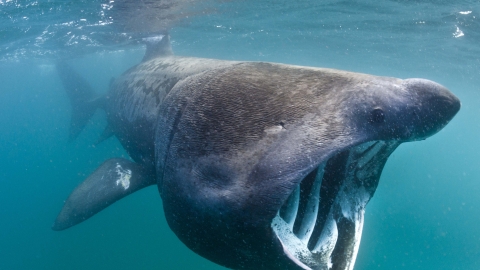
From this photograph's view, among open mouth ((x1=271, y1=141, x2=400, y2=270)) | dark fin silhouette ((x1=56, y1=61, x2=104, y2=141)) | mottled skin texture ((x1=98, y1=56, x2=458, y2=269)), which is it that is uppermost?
mottled skin texture ((x1=98, y1=56, x2=458, y2=269))

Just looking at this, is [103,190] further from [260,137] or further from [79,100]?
[79,100]

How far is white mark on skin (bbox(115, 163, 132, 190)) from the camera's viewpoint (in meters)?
5.19

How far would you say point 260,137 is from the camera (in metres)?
2.24

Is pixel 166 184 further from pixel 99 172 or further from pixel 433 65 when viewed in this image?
pixel 433 65

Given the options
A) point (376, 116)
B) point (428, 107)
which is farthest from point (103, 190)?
point (428, 107)

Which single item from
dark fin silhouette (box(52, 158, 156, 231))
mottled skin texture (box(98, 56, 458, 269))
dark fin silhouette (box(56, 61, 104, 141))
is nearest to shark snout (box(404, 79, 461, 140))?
mottled skin texture (box(98, 56, 458, 269))

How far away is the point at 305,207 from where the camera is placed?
2777mm

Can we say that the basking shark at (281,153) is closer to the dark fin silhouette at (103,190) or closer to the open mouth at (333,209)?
the open mouth at (333,209)

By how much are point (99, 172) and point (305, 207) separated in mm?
4410

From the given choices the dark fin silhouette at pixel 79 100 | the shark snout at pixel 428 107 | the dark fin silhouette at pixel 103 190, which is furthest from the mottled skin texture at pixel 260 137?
the dark fin silhouette at pixel 79 100

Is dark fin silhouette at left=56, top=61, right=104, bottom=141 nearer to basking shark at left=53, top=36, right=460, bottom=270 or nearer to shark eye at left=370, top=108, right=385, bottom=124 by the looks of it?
basking shark at left=53, top=36, right=460, bottom=270

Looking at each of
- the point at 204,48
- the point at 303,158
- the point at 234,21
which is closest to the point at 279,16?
the point at 234,21

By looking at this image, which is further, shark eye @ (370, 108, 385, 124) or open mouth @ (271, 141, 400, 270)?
open mouth @ (271, 141, 400, 270)

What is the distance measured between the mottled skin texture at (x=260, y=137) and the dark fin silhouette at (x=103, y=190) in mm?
2353
